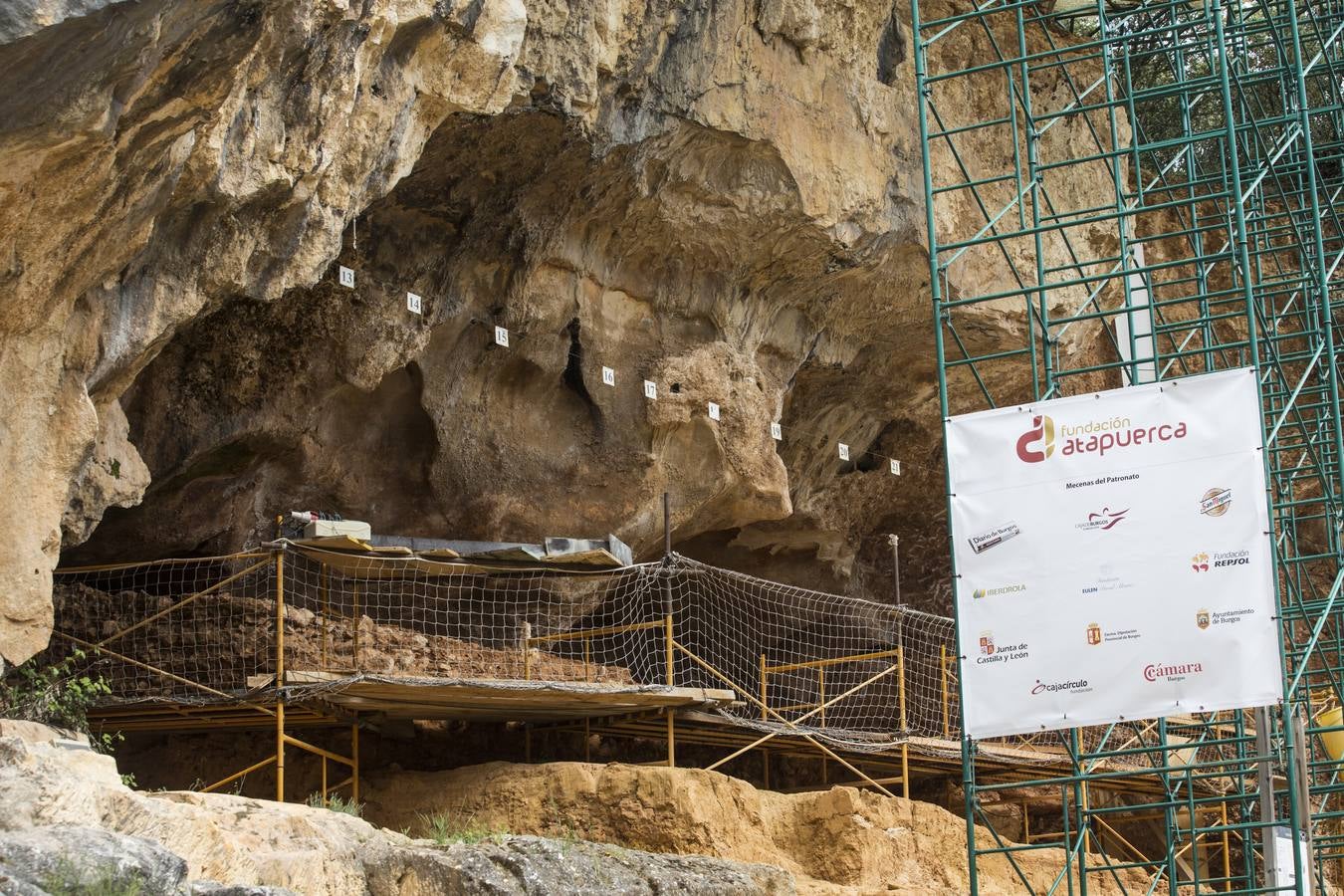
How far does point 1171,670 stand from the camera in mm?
9312

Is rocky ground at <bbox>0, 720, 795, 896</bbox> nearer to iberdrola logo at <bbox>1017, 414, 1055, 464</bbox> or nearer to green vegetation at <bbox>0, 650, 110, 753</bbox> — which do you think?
green vegetation at <bbox>0, 650, 110, 753</bbox>

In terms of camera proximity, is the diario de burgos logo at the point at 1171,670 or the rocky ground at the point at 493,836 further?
the diario de burgos logo at the point at 1171,670

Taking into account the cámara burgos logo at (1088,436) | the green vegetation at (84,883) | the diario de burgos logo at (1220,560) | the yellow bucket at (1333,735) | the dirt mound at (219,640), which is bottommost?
the green vegetation at (84,883)

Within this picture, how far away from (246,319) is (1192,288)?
34.7 feet

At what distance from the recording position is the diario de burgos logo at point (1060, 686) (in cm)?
953

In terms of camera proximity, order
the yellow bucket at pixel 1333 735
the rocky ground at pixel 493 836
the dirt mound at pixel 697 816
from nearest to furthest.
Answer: the rocky ground at pixel 493 836
the dirt mound at pixel 697 816
the yellow bucket at pixel 1333 735

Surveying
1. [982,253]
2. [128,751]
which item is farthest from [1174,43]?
[128,751]

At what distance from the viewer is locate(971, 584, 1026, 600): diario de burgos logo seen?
32.1ft

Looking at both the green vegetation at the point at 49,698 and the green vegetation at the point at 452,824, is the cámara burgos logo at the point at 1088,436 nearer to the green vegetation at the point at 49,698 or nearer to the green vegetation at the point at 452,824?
the green vegetation at the point at 452,824

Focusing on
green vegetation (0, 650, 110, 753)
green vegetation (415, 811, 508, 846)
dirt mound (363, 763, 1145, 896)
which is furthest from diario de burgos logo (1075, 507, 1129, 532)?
green vegetation (0, 650, 110, 753)

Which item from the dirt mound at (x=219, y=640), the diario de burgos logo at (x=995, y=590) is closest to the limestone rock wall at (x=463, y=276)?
the dirt mound at (x=219, y=640)

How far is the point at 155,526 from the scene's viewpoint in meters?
13.9

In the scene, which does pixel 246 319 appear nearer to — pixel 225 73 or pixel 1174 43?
pixel 225 73

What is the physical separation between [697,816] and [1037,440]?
3880 millimetres
